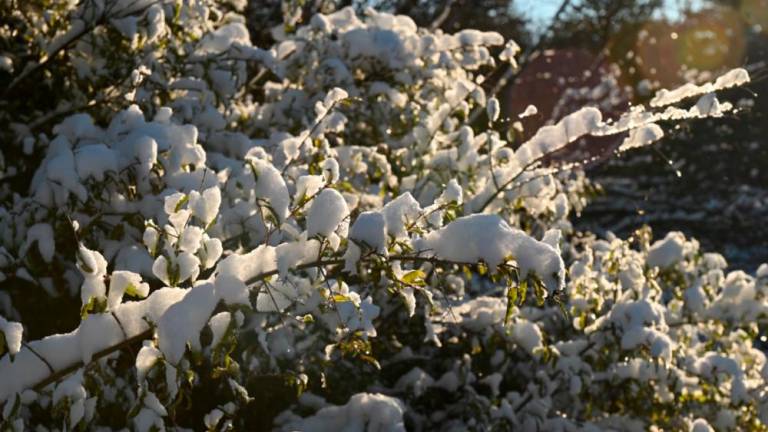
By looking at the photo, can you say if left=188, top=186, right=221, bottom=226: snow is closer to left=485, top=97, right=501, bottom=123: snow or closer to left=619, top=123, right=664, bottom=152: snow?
left=619, top=123, right=664, bottom=152: snow

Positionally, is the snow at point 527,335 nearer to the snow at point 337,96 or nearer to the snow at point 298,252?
the snow at point 337,96

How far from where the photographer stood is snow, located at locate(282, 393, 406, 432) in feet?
9.69

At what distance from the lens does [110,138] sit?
2818mm

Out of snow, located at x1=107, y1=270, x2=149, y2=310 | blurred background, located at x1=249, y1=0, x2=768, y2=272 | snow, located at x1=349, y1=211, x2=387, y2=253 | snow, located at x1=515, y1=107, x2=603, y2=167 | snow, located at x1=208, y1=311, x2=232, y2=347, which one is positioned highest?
snow, located at x1=349, y1=211, x2=387, y2=253

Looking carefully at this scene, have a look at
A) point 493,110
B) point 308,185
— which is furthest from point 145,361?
point 493,110

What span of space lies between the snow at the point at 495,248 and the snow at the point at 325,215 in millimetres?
187

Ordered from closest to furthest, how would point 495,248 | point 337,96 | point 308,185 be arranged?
point 495,248 < point 308,185 < point 337,96

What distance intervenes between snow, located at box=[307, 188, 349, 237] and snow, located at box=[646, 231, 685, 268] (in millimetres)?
2904

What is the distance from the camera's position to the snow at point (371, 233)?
160cm

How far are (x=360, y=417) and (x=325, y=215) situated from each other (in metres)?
1.57

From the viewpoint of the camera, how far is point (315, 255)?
1.73m

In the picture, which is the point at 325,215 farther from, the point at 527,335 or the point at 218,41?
the point at 218,41

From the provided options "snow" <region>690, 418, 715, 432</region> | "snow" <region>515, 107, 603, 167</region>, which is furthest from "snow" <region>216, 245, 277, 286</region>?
"snow" <region>690, 418, 715, 432</region>

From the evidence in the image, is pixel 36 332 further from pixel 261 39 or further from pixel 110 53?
pixel 261 39
